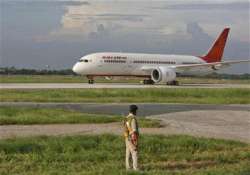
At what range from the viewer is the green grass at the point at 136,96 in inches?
1287

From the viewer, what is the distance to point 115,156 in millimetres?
12703

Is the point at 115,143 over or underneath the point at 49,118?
underneath

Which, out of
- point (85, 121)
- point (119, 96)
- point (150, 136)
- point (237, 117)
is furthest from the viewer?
point (119, 96)

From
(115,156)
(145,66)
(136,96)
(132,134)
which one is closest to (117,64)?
(145,66)

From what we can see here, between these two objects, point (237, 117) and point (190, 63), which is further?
point (190, 63)

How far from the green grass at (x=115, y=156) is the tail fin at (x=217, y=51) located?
5007 centimetres

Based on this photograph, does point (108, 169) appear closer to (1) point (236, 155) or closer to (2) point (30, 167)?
(2) point (30, 167)

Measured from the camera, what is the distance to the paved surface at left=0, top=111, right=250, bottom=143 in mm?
16844

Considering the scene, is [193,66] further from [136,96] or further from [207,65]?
[136,96]

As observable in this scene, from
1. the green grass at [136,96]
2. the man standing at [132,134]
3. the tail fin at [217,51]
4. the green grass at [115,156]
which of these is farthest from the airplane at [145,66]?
the man standing at [132,134]

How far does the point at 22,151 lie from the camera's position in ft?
42.8

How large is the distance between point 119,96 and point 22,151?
22.8 meters

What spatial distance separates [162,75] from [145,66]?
3648mm

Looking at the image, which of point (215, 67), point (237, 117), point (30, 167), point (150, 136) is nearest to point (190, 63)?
point (215, 67)
